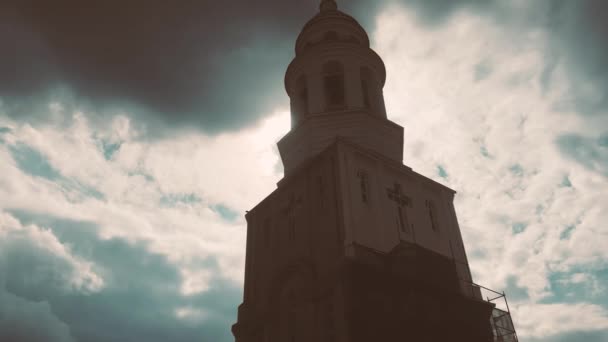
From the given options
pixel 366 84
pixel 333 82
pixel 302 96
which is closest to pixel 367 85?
pixel 366 84

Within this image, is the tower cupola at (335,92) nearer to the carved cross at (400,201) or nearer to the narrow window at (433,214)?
the carved cross at (400,201)

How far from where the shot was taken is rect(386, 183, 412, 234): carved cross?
21.2 metres

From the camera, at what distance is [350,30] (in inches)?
1167

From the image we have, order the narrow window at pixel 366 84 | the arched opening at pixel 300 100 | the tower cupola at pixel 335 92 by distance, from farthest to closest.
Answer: the arched opening at pixel 300 100, the narrow window at pixel 366 84, the tower cupola at pixel 335 92

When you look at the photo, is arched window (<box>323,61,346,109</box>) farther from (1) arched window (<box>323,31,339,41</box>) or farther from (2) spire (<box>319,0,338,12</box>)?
(2) spire (<box>319,0,338,12</box>)

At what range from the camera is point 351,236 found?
18.6 metres

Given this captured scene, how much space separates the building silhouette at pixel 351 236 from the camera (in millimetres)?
17234

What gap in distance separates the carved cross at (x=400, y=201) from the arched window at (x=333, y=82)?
6.20 m

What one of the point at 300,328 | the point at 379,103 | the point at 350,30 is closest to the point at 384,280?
the point at 300,328

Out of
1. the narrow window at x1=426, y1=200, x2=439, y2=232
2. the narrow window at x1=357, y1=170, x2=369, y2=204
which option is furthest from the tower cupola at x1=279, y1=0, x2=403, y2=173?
the narrow window at x1=426, y1=200, x2=439, y2=232

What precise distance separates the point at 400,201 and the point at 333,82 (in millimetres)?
8486

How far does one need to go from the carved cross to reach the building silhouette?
0.07m

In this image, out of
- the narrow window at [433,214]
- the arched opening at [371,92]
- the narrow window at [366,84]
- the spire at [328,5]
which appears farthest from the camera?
the spire at [328,5]

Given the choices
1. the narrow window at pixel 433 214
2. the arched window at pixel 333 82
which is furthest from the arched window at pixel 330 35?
the narrow window at pixel 433 214
